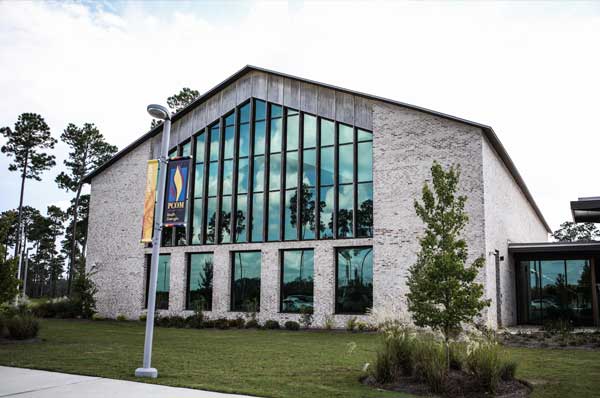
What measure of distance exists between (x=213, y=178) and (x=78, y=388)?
20591 mm

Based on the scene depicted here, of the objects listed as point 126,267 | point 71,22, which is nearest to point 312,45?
point 71,22

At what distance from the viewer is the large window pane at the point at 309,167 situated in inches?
990

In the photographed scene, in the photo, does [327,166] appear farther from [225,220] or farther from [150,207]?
[150,207]

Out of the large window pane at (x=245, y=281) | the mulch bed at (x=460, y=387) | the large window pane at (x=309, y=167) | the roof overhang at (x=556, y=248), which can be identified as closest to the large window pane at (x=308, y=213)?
the large window pane at (x=309, y=167)

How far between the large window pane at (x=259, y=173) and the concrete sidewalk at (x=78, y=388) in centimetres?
1750

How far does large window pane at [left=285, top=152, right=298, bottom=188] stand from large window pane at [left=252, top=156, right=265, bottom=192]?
1.51 m

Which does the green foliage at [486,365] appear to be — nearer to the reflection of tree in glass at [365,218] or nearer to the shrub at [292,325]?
the reflection of tree in glass at [365,218]

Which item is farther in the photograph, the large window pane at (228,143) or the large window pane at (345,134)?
the large window pane at (228,143)

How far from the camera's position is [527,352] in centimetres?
1489

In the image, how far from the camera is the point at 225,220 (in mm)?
27703

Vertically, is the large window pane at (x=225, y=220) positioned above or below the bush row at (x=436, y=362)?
above

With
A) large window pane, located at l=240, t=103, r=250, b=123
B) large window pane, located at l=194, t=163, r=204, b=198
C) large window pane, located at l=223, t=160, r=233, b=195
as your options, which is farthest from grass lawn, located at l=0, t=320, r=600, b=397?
large window pane, located at l=240, t=103, r=250, b=123

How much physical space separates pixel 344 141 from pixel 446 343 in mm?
15756

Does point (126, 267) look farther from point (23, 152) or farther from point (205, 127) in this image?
point (23, 152)
